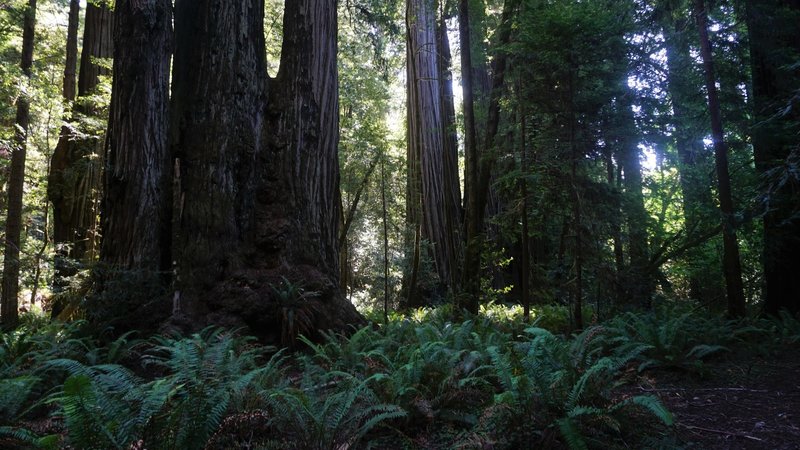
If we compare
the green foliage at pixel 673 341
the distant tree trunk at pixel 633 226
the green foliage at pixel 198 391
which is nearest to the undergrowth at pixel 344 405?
the green foliage at pixel 198 391

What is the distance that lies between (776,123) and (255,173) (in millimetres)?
7281

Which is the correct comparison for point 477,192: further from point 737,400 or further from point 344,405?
point 344,405

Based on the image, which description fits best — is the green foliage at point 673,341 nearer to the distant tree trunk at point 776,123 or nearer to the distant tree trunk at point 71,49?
the distant tree trunk at point 776,123

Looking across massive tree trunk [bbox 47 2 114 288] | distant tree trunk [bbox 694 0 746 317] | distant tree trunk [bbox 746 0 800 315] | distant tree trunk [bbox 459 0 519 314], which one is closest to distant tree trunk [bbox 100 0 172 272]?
distant tree trunk [bbox 459 0 519 314]

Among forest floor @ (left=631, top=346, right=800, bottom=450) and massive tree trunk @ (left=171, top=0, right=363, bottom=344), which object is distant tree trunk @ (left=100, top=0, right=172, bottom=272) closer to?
massive tree trunk @ (left=171, top=0, right=363, bottom=344)

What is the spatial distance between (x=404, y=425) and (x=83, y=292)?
5377 millimetres

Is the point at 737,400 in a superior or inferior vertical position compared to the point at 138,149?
inferior

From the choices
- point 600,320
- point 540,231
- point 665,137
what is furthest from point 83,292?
point 665,137

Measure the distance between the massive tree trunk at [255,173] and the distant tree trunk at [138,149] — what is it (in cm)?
26

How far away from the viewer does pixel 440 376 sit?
11.5 ft

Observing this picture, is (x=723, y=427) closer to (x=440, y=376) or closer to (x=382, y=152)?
(x=440, y=376)

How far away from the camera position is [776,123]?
6598 mm

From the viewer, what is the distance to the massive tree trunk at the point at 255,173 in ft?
18.4

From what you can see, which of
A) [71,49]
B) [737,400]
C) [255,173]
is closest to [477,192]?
[255,173]
